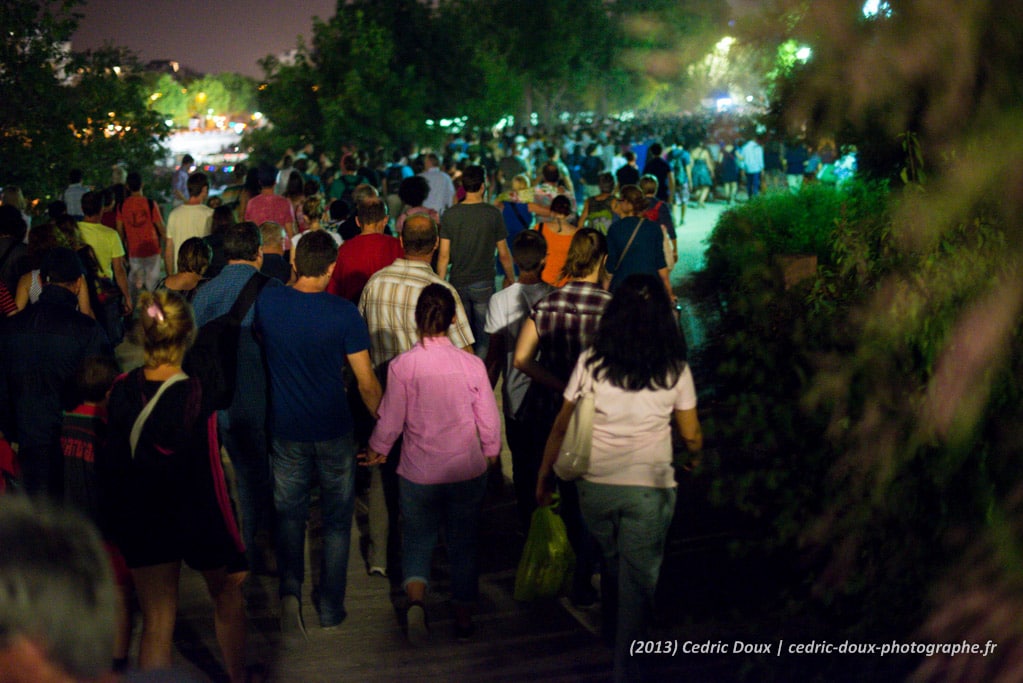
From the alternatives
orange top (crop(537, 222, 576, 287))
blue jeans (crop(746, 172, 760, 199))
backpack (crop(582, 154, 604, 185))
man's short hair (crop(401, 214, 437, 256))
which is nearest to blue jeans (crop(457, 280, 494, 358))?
orange top (crop(537, 222, 576, 287))

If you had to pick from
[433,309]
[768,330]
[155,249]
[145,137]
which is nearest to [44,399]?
[433,309]

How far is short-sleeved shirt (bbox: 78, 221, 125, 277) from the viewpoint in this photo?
30.4 feet

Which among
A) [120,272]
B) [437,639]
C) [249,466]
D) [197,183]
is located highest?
[197,183]

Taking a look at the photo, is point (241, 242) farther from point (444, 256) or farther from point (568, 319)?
point (444, 256)

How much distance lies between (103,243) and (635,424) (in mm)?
6549

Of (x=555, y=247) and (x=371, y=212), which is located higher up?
(x=371, y=212)

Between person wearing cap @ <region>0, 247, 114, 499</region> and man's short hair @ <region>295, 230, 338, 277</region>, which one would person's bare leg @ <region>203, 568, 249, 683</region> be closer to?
person wearing cap @ <region>0, 247, 114, 499</region>

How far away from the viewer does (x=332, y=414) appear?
17.1 ft

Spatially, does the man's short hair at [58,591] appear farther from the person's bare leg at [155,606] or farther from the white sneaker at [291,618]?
the white sneaker at [291,618]

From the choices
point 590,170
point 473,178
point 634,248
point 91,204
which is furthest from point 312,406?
point 590,170

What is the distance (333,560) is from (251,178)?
608cm

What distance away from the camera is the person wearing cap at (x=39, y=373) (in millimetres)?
5324

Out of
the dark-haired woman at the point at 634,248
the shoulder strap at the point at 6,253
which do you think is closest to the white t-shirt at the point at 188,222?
the shoulder strap at the point at 6,253

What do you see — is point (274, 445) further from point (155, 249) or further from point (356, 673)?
point (155, 249)
